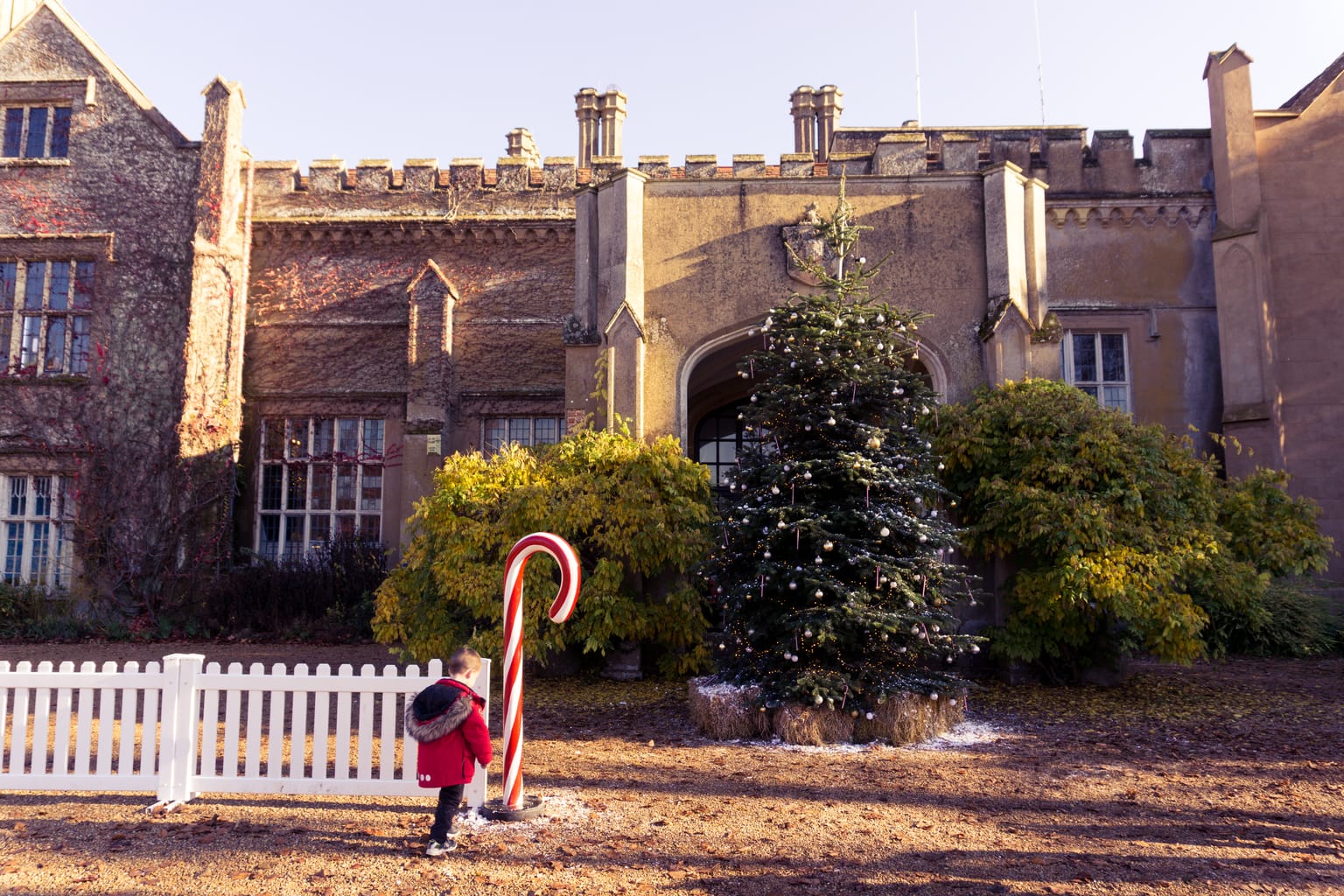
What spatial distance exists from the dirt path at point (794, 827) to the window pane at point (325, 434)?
10.4m

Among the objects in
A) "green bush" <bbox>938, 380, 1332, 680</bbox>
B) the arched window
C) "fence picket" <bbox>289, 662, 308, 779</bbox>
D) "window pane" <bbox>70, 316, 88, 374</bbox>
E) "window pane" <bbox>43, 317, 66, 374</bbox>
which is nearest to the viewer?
"fence picket" <bbox>289, 662, 308, 779</bbox>

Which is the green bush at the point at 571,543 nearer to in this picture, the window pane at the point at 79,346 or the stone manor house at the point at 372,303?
the stone manor house at the point at 372,303

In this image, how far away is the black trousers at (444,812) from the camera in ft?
15.8

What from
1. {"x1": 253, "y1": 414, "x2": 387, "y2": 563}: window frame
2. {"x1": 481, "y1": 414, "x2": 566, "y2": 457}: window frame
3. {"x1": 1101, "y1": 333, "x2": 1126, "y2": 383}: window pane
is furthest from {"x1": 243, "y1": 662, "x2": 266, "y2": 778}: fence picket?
{"x1": 1101, "y1": 333, "x2": 1126, "y2": 383}: window pane

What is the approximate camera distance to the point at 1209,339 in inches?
644

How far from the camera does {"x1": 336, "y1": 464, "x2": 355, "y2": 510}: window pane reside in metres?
16.5

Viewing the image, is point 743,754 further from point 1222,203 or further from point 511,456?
point 1222,203

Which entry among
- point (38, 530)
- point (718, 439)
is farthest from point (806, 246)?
point (38, 530)

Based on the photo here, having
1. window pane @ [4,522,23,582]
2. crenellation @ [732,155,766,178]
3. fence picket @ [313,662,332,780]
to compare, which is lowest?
fence picket @ [313,662,332,780]

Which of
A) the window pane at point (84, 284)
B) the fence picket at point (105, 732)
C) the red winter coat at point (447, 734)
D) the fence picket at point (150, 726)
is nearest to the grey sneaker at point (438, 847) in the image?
the red winter coat at point (447, 734)

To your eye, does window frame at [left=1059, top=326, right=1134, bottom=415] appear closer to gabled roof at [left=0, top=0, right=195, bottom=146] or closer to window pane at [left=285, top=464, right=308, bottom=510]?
window pane at [left=285, top=464, right=308, bottom=510]

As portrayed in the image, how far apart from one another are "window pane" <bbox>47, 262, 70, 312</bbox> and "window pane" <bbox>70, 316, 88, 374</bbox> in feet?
1.31

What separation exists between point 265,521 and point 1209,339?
54.7 feet

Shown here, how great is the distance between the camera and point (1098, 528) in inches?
342
